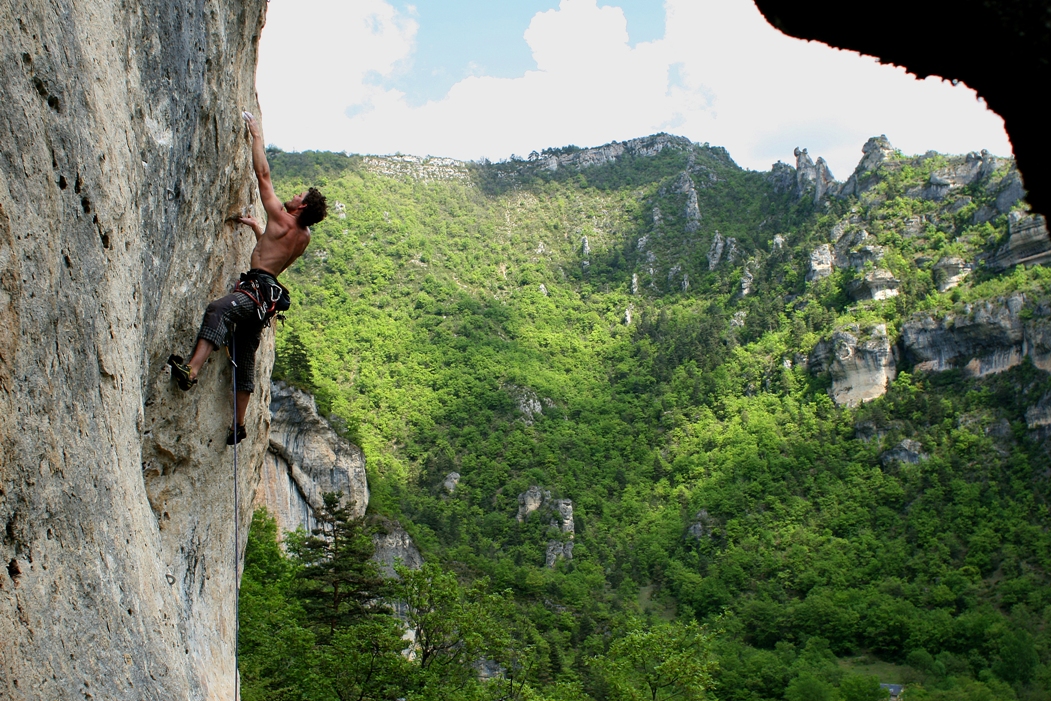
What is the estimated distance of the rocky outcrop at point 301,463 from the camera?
118 ft

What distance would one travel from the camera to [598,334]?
13412cm

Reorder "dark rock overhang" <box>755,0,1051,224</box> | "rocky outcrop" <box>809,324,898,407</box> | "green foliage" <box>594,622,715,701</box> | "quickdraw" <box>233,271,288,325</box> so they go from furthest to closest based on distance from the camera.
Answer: "rocky outcrop" <box>809,324,898,407</box> < "green foliage" <box>594,622,715,701</box> < "quickdraw" <box>233,271,288,325</box> < "dark rock overhang" <box>755,0,1051,224</box>

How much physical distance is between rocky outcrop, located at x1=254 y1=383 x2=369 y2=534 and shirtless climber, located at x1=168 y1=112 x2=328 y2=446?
96.0 ft

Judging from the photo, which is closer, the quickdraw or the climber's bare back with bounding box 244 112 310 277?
the quickdraw

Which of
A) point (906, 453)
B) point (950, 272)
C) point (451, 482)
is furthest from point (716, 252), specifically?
point (451, 482)

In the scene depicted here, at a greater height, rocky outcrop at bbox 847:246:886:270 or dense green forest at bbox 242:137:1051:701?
rocky outcrop at bbox 847:246:886:270

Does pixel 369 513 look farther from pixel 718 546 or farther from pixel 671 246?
pixel 671 246

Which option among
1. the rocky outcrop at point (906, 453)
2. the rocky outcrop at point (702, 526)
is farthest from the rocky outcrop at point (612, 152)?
the rocky outcrop at point (906, 453)

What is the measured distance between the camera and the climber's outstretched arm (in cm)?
720

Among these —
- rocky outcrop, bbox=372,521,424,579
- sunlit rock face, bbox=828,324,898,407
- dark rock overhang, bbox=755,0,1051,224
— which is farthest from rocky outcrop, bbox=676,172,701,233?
dark rock overhang, bbox=755,0,1051,224

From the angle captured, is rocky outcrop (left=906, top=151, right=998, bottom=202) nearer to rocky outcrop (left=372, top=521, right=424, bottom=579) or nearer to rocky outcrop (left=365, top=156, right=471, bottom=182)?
rocky outcrop (left=365, top=156, right=471, bottom=182)

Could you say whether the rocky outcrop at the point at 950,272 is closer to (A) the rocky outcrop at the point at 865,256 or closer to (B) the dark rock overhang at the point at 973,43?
(A) the rocky outcrop at the point at 865,256

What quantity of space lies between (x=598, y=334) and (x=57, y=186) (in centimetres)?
13109

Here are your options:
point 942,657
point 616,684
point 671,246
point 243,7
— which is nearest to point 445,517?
point 942,657
